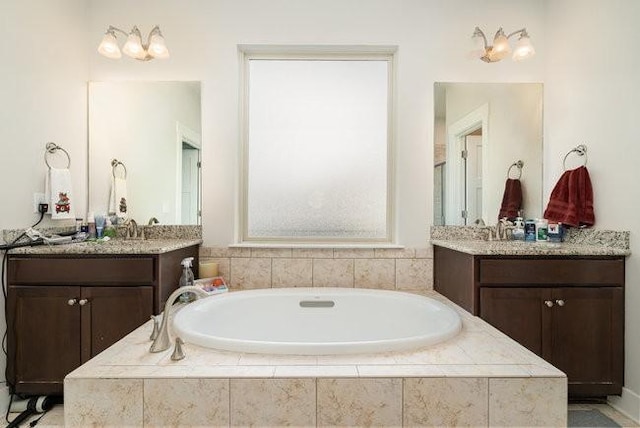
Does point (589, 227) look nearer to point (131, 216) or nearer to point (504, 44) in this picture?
point (504, 44)

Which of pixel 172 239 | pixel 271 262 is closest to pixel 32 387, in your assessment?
pixel 172 239

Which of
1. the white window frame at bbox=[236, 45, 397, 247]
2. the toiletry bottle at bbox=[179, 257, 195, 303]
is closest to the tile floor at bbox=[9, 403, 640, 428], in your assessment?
the toiletry bottle at bbox=[179, 257, 195, 303]

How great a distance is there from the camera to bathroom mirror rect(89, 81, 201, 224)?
234 cm

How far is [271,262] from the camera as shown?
2305 millimetres

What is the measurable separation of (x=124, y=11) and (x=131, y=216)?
1406 millimetres

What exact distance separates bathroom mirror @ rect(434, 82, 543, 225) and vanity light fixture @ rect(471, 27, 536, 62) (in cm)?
19

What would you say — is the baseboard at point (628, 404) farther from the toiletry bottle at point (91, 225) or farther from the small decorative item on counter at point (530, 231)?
the toiletry bottle at point (91, 225)

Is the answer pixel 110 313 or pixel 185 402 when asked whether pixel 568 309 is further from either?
pixel 110 313

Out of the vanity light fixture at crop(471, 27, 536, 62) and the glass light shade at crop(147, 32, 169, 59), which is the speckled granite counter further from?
the glass light shade at crop(147, 32, 169, 59)

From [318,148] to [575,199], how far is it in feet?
5.31

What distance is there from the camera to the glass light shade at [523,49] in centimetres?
214

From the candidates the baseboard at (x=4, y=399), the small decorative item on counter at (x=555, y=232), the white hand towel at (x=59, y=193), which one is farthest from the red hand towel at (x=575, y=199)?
the baseboard at (x=4, y=399)

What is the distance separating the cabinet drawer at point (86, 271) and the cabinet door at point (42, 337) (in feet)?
0.18

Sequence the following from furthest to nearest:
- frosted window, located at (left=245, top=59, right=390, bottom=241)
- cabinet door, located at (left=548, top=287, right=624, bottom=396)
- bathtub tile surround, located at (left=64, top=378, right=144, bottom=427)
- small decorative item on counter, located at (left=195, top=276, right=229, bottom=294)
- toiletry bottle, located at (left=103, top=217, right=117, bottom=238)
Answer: frosted window, located at (left=245, top=59, right=390, bottom=241), toiletry bottle, located at (left=103, top=217, right=117, bottom=238), small decorative item on counter, located at (left=195, top=276, right=229, bottom=294), cabinet door, located at (left=548, top=287, right=624, bottom=396), bathtub tile surround, located at (left=64, top=378, right=144, bottom=427)
